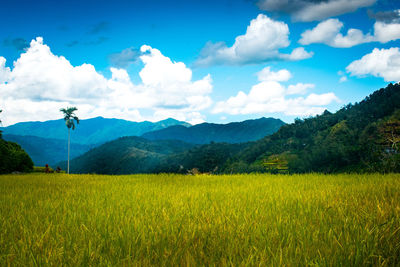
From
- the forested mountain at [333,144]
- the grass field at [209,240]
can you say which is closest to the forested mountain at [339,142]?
the forested mountain at [333,144]

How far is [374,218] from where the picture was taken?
3438 millimetres

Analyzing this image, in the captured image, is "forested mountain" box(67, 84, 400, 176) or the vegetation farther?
"forested mountain" box(67, 84, 400, 176)

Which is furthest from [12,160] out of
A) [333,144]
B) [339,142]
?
[339,142]

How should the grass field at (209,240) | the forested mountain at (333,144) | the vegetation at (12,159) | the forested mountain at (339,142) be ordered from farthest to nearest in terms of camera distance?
the forested mountain at (333,144) < the forested mountain at (339,142) < the vegetation at (12,159) < the grass field at (209,240)

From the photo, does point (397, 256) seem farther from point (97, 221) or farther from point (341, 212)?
point (97, 221)

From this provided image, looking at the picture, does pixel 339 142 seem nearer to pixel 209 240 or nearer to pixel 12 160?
pixel 12 160

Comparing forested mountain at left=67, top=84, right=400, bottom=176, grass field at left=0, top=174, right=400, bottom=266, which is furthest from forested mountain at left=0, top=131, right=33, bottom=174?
forested mountain at left=67, top=84, right=400, bottom=176

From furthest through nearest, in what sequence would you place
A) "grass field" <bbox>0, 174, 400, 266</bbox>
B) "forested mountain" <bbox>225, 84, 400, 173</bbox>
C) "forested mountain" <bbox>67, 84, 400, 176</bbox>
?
"forested mountain" <bbox>67, 84, 400, 176</bbox>, "forested mountain" <bbox>225, 84, 400, 173</bbox>, "grass field" <bbox>0, 174, 400, 266</bbox>

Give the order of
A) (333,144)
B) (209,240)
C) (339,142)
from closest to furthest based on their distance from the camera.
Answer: (209,240)
(333,144)
(339,142)

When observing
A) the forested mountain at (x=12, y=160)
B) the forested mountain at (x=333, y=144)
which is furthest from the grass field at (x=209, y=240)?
the forested mountain at (x=12, y=160)

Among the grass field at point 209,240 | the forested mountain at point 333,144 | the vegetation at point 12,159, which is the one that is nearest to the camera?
the grass field at point 209,240

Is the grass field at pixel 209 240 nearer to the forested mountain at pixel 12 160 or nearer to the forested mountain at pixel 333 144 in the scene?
the forested mountain at pixel 333 144

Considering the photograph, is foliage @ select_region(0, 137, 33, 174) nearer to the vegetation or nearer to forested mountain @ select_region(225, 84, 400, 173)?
the vegetation

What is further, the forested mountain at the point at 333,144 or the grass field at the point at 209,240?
the forested mountain at the point at 333,144
